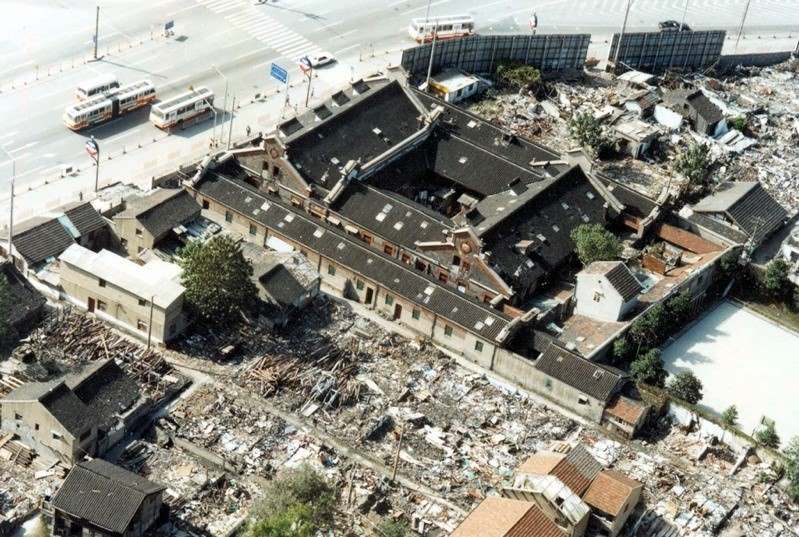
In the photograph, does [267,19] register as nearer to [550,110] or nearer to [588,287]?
[550,110]

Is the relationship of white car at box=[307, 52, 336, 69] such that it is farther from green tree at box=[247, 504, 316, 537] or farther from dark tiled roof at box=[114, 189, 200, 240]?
green tree at box=[247, 504, 316, 537]

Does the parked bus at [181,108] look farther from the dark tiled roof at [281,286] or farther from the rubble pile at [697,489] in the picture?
the rubble pile at [697,489]

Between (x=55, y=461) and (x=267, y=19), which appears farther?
(x=267, y=19)

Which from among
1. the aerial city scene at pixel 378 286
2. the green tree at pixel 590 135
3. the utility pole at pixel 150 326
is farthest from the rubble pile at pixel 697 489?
the green tree at pixel 590 135

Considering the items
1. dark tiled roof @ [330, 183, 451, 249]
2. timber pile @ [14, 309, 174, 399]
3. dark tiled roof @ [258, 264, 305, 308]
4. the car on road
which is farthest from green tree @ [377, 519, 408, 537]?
the car on road

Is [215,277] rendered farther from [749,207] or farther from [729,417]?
[749,207]

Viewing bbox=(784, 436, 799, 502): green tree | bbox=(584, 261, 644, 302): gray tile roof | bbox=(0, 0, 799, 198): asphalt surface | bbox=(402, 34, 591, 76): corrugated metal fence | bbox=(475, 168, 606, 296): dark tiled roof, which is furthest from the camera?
bbox=(402, 34, 591, 76): corrugated metal fence

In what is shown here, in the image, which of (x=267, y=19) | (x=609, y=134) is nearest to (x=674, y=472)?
(x=609, y=134)
